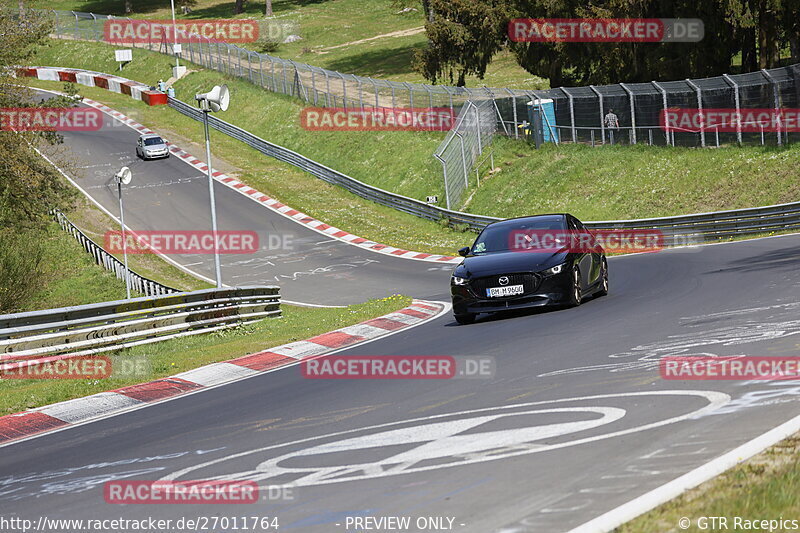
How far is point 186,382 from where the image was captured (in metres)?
12.0

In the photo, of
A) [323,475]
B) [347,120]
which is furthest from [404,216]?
[323,475]

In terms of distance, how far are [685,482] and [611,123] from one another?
35.4 metres

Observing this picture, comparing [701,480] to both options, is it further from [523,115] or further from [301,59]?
[301,59]

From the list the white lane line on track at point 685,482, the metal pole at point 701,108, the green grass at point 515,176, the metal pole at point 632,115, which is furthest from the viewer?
the metal pole at point 632,115

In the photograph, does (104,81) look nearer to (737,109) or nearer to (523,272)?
(737,109)

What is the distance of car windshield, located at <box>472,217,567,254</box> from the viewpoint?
624 inches

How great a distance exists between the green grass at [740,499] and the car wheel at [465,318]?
966 cm

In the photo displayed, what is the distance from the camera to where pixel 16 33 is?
2855 centimetres

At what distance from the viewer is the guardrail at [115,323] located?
48.7ft

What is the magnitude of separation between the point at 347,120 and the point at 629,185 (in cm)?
2243
